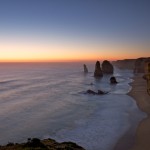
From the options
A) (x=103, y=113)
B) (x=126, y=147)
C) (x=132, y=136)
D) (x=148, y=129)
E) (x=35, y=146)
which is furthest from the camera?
(x=103, y=113)

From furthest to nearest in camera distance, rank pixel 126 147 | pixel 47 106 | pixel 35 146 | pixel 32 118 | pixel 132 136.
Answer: pixel 47 106 → pixel 32 118 → pixel 132 136 → pixel 126 147 → pixel 35 146

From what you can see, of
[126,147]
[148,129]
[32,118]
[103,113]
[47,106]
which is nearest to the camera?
[126,147]

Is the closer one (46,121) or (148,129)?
(148,129)

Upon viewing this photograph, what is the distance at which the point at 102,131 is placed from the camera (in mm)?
25250

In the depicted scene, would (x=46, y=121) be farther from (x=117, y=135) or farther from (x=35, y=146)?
(x=35, y=146)

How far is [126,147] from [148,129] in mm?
5653

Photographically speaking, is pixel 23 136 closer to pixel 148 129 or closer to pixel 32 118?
pixel 32 118

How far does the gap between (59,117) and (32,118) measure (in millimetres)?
3724

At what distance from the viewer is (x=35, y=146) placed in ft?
40.8

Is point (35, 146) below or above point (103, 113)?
above

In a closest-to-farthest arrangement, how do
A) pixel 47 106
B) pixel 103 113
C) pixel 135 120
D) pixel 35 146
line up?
pixel 35 146
pixel 135 120
pixel 103 113
pixel 47 106

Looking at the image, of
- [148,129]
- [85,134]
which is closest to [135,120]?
[148,129]

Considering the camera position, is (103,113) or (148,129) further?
(103,113)

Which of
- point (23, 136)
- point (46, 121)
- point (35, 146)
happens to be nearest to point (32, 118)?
point (46, 121)
